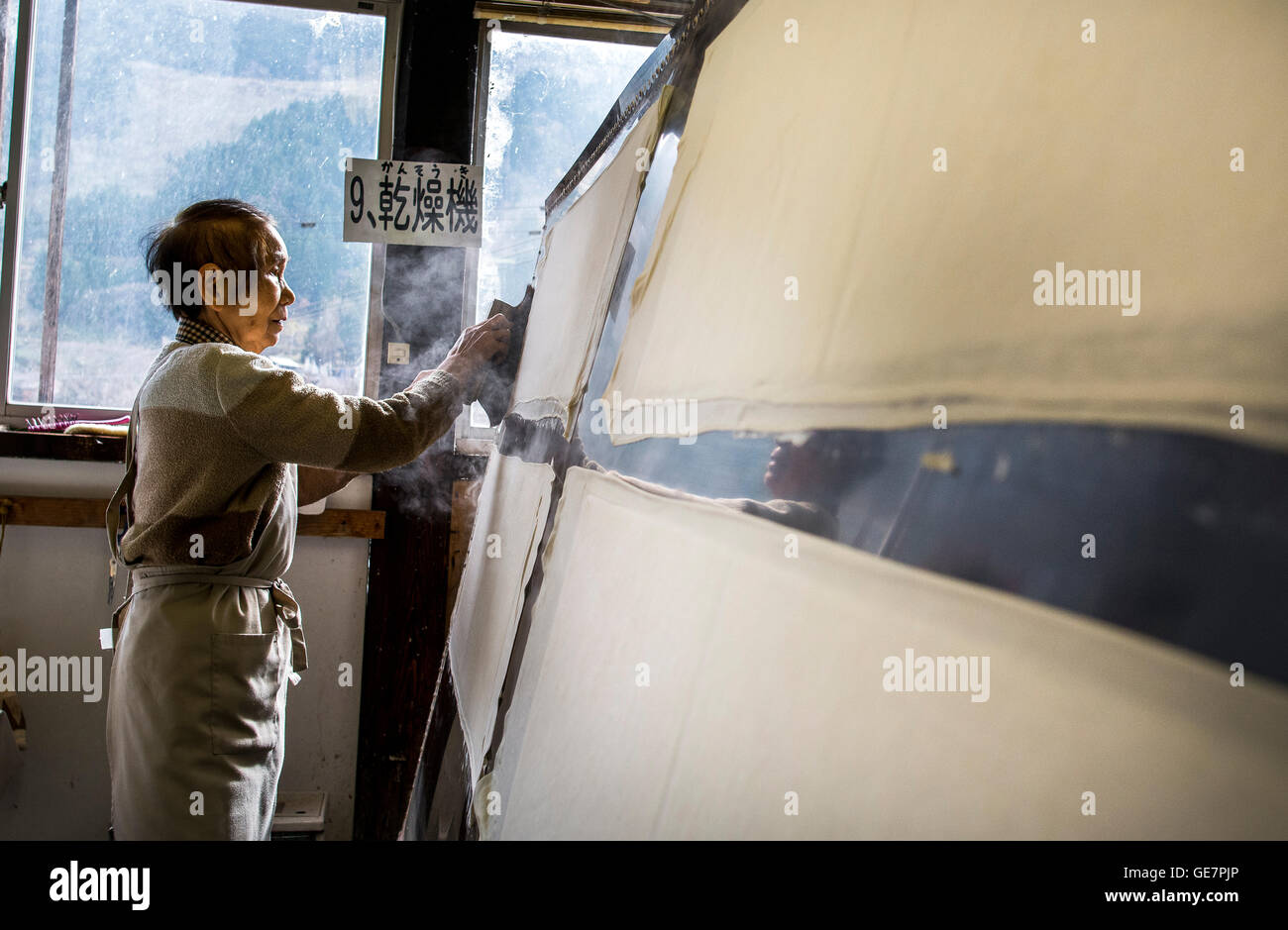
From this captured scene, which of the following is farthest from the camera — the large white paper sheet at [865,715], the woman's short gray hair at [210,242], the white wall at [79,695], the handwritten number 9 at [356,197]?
the handwritten number 9 at [356,197]

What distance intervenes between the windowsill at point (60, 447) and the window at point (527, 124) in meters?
1.13

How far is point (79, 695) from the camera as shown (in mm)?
2641

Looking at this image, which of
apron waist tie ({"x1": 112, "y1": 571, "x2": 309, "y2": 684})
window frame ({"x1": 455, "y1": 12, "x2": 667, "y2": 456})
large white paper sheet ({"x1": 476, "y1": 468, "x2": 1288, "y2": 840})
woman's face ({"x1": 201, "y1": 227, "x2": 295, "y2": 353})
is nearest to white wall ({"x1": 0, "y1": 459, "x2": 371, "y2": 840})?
window frame ({"x1": 455, "y1": 12, "x2": 667, "y2": 456})

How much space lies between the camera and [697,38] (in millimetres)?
833

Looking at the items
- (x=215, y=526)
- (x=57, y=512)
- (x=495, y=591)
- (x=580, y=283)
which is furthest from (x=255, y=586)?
(x=57, y=512)

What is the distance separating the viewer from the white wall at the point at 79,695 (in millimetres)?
2584

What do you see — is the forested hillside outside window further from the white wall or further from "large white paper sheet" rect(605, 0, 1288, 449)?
"large white paper sheet" rect(605, 0, 1288, 449)

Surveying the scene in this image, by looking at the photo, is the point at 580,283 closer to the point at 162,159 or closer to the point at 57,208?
the point at 162,159

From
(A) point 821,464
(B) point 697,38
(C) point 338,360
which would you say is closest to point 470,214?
(C) point 338,360

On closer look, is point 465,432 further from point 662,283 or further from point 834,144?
point 834,144

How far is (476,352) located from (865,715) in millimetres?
1204

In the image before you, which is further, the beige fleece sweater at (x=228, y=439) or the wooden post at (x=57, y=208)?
the wooden post at (x=57, y=208)

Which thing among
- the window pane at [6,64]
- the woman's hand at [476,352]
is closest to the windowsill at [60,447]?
the window pane at [6,64]

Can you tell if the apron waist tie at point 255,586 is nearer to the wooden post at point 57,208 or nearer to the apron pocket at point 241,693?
the apron pocket at point 241,693
